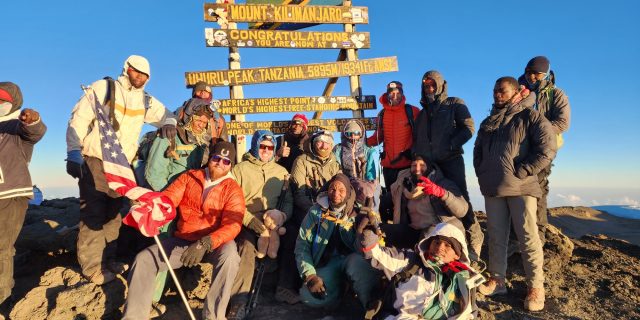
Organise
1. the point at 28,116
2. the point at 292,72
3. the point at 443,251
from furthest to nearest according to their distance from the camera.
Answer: the point at 292,72 < the point at 28,116 < the point at 443,251

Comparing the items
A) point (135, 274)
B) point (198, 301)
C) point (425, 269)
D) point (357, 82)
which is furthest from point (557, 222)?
point (135, 274)

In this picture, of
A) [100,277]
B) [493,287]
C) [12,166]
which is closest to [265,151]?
[100,277]

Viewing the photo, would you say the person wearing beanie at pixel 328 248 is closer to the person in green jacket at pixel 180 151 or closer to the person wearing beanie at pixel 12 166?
the person in green jacket at pixel 180 151

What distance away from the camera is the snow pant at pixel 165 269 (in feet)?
12.9

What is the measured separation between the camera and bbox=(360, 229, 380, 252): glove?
156 inches

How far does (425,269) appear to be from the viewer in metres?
3.92

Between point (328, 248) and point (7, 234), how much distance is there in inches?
164

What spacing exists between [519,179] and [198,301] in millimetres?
4682

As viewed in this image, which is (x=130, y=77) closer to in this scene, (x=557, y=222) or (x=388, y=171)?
(x=388, y=171)

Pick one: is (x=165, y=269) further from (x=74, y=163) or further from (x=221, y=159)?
(x=74, y=163)

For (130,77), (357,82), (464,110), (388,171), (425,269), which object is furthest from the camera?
(357,82)

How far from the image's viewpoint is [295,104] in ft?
27.6

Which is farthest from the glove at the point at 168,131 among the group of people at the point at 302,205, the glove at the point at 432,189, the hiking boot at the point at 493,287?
the hiking boot at the point at 493,287

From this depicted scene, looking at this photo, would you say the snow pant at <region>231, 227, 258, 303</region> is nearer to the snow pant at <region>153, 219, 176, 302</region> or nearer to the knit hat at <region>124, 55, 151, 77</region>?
the snow pant at <region>153, 219, 176, 302</region>
